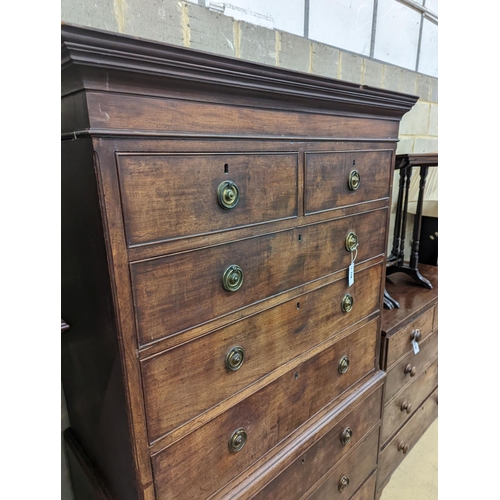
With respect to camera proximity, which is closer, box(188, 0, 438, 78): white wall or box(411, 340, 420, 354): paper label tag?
box(188, 0, 438, 78): white wall

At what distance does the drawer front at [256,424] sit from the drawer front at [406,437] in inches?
27.4

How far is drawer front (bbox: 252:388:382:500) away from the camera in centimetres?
102

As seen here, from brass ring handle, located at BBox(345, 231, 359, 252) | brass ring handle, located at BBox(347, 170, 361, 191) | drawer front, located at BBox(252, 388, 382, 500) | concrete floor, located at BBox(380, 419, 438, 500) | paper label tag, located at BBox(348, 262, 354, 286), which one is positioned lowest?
concrete floor, located at BBox(380, 419, 438, 500)

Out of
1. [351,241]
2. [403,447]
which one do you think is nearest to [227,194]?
[351,241]

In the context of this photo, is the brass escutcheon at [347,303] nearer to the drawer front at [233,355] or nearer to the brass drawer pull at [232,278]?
the drawer front at [233,355]

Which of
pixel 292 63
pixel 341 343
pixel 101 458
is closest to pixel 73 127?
pixel 101 458

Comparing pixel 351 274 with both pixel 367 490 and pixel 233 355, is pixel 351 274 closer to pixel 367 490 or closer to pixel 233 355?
pixel 233 355

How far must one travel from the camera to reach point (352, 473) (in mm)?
1316

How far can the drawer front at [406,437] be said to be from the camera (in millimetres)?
1628

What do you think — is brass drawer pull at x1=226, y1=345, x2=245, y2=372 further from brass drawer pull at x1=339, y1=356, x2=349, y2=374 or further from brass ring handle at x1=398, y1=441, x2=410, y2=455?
brass ring handle at x1=398, y1=441, x2=410, y2=455

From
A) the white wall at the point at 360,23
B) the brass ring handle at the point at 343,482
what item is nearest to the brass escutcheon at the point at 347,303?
the brass ring handle at the point at 343,482

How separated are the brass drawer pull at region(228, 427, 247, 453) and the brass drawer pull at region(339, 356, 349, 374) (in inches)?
15.7

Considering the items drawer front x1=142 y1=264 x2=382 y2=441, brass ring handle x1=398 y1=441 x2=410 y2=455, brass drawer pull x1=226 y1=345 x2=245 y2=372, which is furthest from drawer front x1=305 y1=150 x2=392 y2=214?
brass ring handle x1=398 y1=441 x2=410 y2=455

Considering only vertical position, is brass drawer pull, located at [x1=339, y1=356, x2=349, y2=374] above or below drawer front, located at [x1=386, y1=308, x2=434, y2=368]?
above
